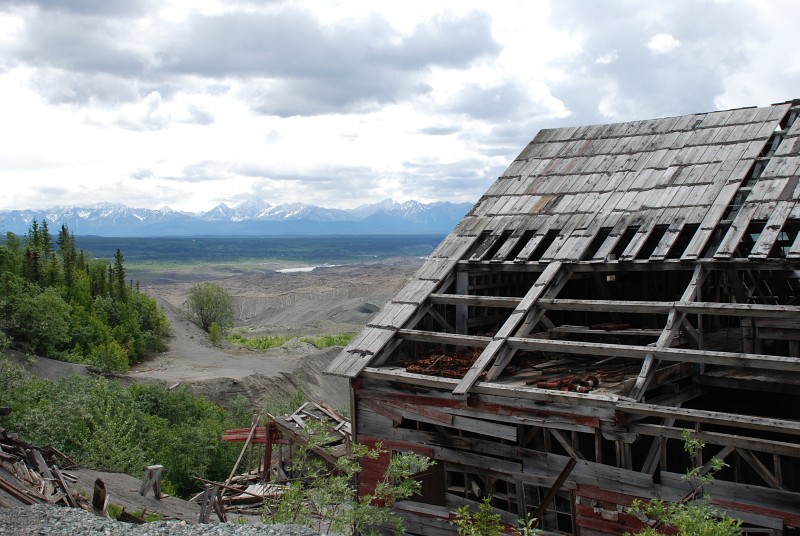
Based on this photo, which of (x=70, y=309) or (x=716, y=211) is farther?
(x=70, y=309)

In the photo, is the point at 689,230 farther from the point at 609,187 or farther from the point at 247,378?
the point at 247,378

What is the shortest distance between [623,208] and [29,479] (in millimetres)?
13246

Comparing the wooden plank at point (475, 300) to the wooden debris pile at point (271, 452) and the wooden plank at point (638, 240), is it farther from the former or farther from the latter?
the wooden debris pile at point (271, 452)

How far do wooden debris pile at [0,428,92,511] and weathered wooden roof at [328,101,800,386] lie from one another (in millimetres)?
5792

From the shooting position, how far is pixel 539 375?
14.1m

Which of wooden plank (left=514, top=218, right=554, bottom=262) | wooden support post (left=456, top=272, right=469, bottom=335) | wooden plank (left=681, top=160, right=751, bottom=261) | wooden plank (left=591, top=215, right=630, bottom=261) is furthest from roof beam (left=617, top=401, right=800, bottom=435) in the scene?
wooden support post (left=456, top=272, right=469, bottom=335)

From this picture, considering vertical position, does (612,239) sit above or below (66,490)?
above

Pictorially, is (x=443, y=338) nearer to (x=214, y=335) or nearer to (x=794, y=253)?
(x=794, y=253)

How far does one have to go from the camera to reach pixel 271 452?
74.8 feet

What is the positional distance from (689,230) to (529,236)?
330cm

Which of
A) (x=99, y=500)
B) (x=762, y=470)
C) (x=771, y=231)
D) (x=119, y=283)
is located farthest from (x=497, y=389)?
(x=119, y=283)

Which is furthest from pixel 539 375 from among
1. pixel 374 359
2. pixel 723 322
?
pixel 723 322

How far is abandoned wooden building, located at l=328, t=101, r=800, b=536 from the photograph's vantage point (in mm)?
12000

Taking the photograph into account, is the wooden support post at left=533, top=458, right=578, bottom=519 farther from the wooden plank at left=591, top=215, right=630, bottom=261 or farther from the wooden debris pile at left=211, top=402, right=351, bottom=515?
the wooden debris pile at left=211, top=402, right=351, bottom=515
